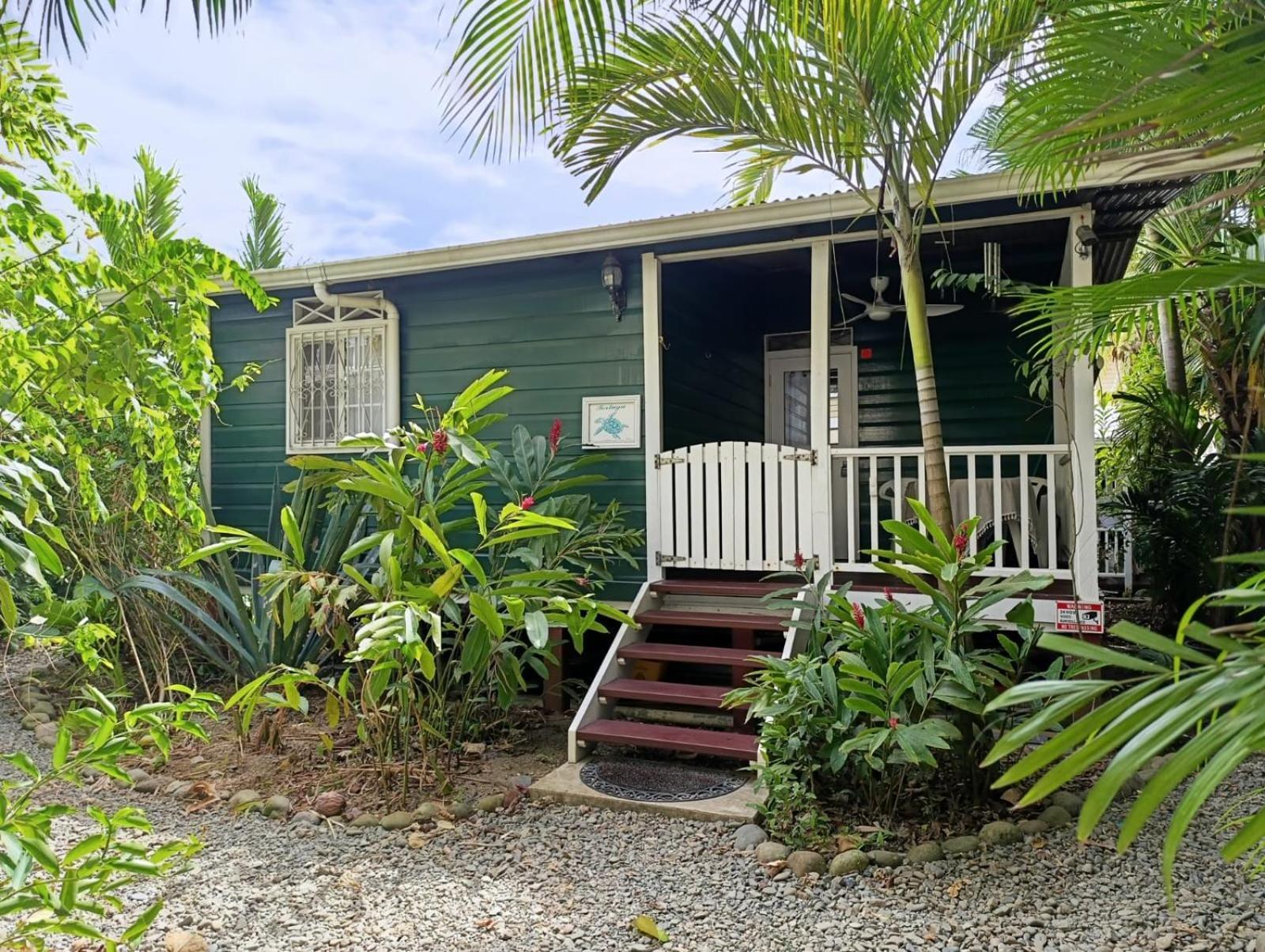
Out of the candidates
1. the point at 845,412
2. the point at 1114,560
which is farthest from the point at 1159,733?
the point at 1114,560

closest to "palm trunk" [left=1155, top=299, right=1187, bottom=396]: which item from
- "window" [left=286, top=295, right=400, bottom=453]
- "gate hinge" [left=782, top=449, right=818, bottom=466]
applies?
"gate hinge" [left=782, top=449, right=818, bottom=466]

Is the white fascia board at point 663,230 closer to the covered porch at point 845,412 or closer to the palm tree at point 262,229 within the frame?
the covered porch at point 845,412

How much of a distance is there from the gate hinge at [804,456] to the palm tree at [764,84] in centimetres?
110

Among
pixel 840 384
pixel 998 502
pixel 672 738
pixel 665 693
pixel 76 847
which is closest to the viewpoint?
pixel 76 847

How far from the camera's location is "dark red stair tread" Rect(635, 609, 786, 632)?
13.8 feet

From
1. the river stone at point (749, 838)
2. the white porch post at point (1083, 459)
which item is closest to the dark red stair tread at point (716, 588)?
the white porch post at point (1083, 459)

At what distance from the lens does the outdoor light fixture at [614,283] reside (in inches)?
189

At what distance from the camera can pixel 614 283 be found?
483 cm

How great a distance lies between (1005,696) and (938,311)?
15.5 feet

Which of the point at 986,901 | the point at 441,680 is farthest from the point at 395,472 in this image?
the point at 986,901

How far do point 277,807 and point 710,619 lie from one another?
7.01 ft

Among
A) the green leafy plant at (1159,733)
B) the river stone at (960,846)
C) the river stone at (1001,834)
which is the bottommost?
the river stone at (960,846)

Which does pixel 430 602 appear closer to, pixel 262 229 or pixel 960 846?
pixel 960 846

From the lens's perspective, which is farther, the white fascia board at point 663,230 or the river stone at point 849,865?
the white fascia board at point 663,230
